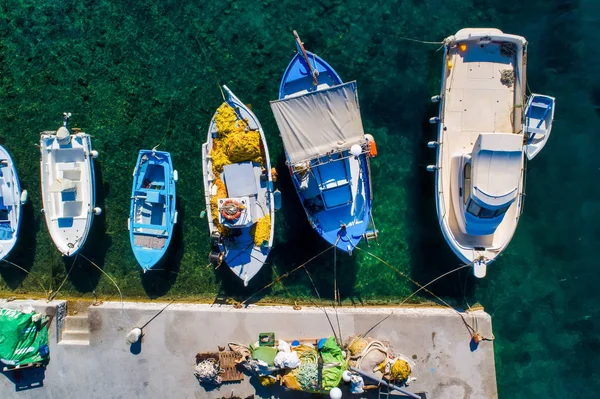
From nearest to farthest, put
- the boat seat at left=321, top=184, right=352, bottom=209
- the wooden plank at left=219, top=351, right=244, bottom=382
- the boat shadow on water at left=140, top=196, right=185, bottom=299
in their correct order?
the boat seat at left=321, top=184, right=352, bottom=209
the wooden plank at left=219, top=351, right=244, bottom=382
the boat shadow on water at left=140, top=196, right=185, bottom=299

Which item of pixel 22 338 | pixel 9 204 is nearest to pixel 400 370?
pixel 22 338

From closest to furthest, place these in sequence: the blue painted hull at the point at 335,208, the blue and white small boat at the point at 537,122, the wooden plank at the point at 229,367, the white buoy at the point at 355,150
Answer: the white buoy at the point at 355,150, the blue painted hull at the point at 335,208, the blue and white small boat at the point at 537,122, the wooden plank at the point at 229,367

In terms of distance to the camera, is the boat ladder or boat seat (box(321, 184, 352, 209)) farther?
the boat ladder

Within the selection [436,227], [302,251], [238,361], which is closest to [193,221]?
[302,251]

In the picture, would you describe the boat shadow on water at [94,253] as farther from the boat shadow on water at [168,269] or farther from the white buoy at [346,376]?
the white buoy at [346,376]

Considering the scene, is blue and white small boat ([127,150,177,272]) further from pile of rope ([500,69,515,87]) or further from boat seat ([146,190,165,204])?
pile of rope ([500,69,515,87])

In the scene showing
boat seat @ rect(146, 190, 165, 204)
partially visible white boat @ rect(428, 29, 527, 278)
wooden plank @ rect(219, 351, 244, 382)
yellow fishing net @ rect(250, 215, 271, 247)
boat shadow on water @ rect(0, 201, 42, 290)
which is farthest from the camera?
boat shadow on water @ rect(0, 201, 42, 290)

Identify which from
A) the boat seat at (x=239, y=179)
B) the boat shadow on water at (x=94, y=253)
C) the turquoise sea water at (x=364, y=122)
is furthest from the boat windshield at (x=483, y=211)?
the boat shadow on water at (x=94, y=253)

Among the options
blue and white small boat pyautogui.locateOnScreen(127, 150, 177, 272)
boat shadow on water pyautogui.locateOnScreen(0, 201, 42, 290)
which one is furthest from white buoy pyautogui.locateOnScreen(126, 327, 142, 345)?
boat shadow on water pyautogui.locateOnScreen(0, 201, 42, 290)
